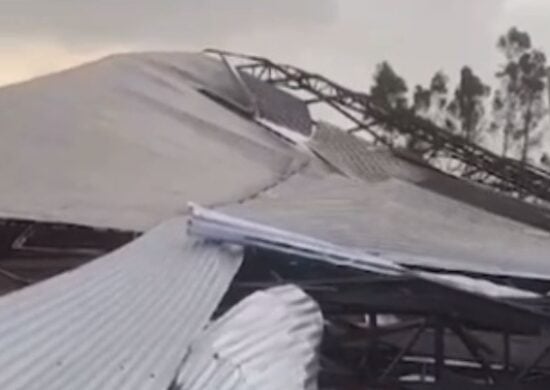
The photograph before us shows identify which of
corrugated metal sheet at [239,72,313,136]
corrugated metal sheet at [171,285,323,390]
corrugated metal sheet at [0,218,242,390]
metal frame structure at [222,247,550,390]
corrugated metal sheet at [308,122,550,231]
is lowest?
metal frame structure at [222,247,550,390]

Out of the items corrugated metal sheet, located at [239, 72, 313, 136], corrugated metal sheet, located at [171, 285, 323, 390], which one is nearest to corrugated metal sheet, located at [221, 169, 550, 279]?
corrugated metal sheet, located at [239, 72, 313, 136]

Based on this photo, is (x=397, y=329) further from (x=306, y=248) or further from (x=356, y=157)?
(x=356, y=157)

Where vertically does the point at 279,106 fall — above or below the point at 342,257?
above

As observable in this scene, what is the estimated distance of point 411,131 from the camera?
10.1m

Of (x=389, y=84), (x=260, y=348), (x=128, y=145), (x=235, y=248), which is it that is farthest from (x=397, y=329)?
(x=389, y=84)

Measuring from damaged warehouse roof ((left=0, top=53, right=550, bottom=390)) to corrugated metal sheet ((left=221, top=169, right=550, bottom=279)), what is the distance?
2cm

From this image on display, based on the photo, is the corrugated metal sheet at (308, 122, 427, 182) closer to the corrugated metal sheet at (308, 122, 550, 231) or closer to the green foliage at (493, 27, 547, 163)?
the corrugated metal sheet at (308, 122, 550, 231)

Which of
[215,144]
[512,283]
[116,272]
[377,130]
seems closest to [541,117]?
[377,130]

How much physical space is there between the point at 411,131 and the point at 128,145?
332 centimetres

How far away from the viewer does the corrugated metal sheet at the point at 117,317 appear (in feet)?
10.1

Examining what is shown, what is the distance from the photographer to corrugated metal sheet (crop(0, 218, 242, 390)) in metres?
3.06

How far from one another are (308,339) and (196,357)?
681mm

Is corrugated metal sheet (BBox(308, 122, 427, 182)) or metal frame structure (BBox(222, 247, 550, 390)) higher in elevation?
corrugated metal sheet (BBox(308, 122, 427, 182))

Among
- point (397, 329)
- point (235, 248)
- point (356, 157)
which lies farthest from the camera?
point (356, 157)
